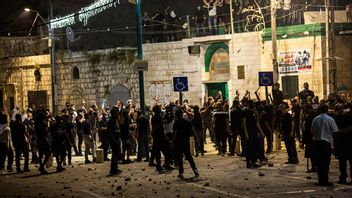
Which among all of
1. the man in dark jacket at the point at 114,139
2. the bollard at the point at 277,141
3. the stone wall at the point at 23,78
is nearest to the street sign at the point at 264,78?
the bollard at the point at 277,141

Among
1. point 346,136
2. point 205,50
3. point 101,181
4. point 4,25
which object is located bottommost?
point 101,181

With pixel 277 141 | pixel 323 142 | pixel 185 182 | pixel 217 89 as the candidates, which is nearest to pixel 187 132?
pixel 185 182

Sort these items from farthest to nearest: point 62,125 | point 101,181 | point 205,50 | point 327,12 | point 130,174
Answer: point 205,50 < point 327,12 < point 62,125 < point 130,174 < point 101,181

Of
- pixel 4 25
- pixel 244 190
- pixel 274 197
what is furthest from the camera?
pixel 4 25

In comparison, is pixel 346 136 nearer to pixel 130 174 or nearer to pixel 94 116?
pixel 130 174

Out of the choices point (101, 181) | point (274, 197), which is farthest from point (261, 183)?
point (101, 181)

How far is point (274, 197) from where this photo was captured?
13.3 meters

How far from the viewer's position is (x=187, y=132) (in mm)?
16828

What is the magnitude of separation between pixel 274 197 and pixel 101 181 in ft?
19.0

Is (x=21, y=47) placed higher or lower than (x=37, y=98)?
higher

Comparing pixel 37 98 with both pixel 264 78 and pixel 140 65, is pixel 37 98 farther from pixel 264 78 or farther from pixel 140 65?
pixel 264 78

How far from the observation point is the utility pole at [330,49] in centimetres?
3091

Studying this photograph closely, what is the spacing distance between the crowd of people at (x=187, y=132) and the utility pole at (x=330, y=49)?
241 inches

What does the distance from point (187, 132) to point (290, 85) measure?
1754 centimetres
